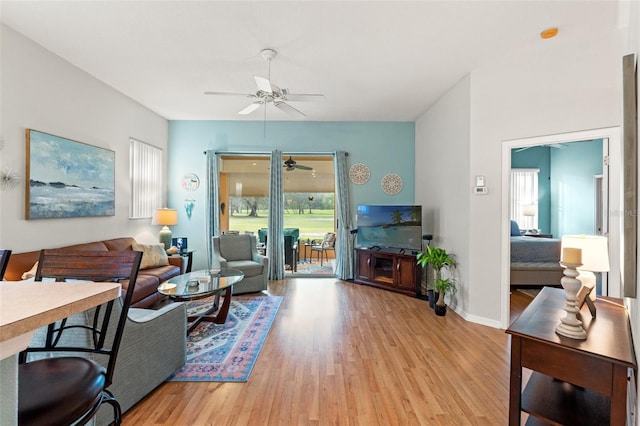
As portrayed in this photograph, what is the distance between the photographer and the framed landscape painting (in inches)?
120

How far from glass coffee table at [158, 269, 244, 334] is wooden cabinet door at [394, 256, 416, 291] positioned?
8.37 ft

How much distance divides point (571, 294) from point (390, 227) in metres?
3.54

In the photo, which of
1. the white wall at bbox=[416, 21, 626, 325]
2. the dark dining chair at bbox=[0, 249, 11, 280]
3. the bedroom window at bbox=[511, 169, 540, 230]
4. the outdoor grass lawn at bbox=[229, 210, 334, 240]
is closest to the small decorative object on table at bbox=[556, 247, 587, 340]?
the white wall at bbox=[416, 21, 626, 325]

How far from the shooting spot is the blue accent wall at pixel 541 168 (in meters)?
7.29

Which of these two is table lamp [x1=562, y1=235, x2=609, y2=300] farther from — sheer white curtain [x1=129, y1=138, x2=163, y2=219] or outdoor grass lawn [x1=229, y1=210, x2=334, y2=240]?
sheer white curtain [x1=129, y1=138, x2=163, y2=219]

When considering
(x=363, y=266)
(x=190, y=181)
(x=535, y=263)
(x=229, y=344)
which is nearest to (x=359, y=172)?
(x=363, y=266)

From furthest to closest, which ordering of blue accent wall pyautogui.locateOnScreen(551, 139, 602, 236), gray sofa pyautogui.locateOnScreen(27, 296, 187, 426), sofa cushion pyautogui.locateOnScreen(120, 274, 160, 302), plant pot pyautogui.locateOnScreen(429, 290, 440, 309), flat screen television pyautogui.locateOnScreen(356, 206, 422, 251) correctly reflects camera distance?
blue accent wall pyautogui.locateOnScreen(551, 139, 602, 236), flat screen television pyautogui.locateOnScreen(356, 206, 422, 251), plant pot pyautogui.locateOnScreen(429, 290, 440, 309), sofa cushion pyautogui.locateOnScreen(120, 274, 160, 302), gray sofa pyautogui.locateOnScreen(27, 296, 187, 426)

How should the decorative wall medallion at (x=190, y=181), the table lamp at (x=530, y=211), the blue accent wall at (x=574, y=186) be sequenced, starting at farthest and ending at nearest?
the table lamp at (x=530, y=211), the blue accent wall at (x=574, y=186), the decorative wall medallion at (x=190, y=181)

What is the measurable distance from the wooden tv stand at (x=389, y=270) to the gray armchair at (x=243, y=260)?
1.73m

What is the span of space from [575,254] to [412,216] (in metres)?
3.39

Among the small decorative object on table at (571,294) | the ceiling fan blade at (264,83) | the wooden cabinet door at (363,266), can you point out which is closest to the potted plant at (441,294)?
the wooden cabinet door at (363,266)

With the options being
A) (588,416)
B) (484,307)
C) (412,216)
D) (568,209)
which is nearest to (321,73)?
(412,216)

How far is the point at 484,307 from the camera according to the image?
352cm

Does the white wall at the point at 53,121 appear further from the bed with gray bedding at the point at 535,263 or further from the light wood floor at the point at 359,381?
the bed with gray bedding at the point at 535,263
